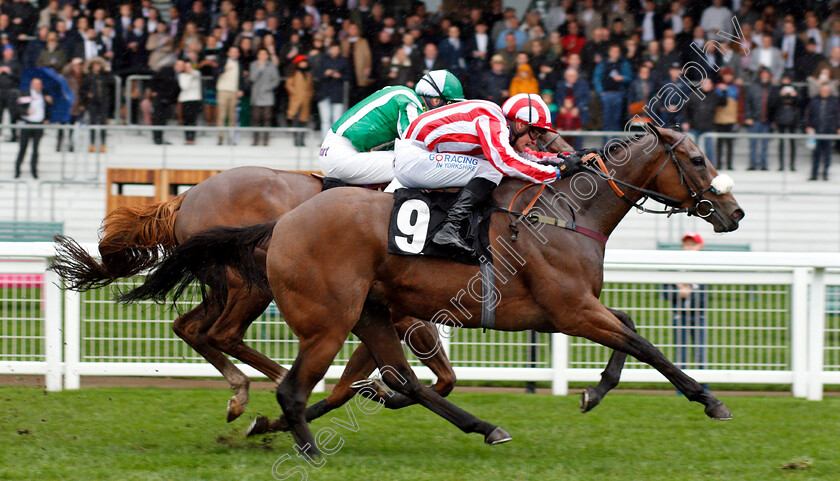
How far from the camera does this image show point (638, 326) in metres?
6.25

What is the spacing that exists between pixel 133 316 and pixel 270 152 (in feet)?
16.3

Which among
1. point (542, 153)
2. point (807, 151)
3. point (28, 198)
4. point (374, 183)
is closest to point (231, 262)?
point (374, 183)

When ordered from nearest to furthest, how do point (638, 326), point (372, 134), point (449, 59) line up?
point (372, 134) < point (638, 326) < point (449, 59)

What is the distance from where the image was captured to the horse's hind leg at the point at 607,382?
4.73 m

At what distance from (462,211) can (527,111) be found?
666 mm

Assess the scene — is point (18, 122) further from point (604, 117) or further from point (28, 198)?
point (604, 117)

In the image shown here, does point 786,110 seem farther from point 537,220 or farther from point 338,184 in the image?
point 537,220

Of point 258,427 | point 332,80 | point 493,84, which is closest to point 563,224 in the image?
point 258,427

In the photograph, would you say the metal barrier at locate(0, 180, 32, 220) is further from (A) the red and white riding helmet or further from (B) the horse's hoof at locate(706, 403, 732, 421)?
(B) the horse's hoof at locate(706, 403, 732, 421)

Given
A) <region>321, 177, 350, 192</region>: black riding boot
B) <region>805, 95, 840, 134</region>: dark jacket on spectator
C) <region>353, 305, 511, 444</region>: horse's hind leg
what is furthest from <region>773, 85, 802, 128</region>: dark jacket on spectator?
<region>353, 305, 511, 444</region>: horse's hind leg

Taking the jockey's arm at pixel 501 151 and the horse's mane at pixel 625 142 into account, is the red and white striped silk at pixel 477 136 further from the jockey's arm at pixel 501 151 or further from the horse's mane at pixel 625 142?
the horse's mane at pixel 625 142

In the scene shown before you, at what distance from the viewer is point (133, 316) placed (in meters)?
6.23

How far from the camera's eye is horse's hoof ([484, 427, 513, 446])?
4.64 metres

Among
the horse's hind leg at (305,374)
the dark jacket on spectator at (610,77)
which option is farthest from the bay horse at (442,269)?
the dark jacket on spectator at (610,77)
